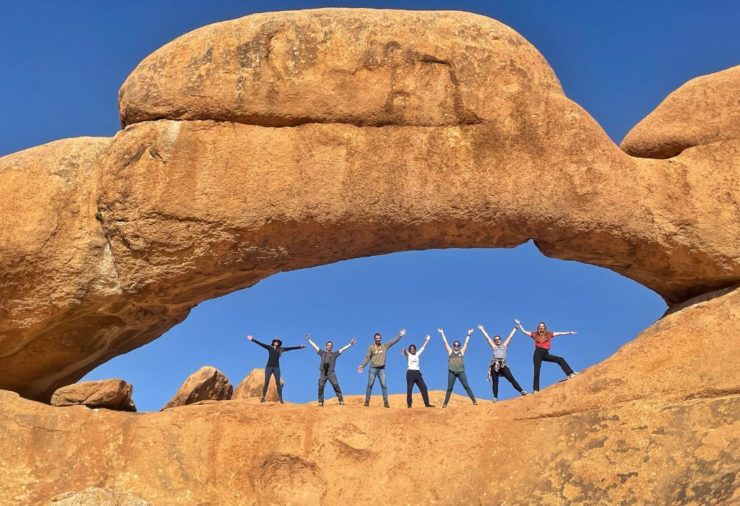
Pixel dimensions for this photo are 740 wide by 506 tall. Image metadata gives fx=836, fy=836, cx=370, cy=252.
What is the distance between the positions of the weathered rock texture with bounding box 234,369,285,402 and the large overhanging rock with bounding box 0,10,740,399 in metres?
9.55

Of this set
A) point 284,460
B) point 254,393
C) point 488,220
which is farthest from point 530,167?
point 254,393

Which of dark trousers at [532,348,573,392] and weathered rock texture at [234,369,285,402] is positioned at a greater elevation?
weathered rock texture at [234,369,285,402]

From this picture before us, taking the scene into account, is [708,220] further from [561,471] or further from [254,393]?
[254,393]

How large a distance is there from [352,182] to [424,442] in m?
2.80

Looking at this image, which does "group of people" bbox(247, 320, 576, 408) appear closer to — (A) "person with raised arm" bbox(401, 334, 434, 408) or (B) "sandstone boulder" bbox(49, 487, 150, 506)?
(A) "person with raised arm" bbox(401, 334, 434, 408)

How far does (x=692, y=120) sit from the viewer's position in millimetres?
9312

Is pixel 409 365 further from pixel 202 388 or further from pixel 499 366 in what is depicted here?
pixel 202 388

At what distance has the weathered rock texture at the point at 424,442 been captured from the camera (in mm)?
7898

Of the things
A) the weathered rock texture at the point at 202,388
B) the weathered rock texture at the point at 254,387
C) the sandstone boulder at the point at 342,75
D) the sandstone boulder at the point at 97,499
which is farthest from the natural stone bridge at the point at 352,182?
the weathered rock texture at the point at 254,387

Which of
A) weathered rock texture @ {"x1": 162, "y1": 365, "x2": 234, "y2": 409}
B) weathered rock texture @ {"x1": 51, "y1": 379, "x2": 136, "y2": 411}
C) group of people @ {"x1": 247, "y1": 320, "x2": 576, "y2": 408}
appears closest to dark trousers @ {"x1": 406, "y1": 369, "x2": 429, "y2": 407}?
group of people @ {"x1": 247, "y1": 320, "x2": 576, "y2": 408}

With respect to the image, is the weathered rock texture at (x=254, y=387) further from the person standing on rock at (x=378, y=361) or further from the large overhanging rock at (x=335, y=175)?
the large overhanging rock at (x=335, y=175)

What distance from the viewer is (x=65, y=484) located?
26.8 feet

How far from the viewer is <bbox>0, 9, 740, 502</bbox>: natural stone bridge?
27.9ft

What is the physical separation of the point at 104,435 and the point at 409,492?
316cm
